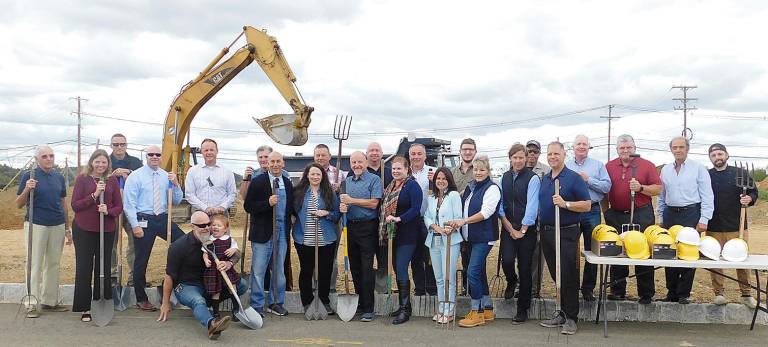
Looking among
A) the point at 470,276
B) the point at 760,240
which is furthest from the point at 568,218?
the point at 760,240

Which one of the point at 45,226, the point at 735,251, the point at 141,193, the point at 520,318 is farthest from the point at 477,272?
the point at 45,226

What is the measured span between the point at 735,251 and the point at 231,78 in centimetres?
960

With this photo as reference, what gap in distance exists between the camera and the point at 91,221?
6.48 meters

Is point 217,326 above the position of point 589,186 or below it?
below

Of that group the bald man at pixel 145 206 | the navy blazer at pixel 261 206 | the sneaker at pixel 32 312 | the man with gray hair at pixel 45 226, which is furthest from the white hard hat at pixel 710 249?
the sneaker at pixel 32 312

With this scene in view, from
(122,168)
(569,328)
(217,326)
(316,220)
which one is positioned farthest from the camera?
(122,168)

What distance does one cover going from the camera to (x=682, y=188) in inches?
257

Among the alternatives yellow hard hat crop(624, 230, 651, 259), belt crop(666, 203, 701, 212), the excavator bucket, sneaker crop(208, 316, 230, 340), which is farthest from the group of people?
the excavator bucket

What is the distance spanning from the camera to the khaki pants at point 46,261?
6688 millimetres

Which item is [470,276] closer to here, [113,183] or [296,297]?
[296,297]

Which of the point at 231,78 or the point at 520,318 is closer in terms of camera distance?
the point at 520,318

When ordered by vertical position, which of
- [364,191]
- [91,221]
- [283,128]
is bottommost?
[91,221]

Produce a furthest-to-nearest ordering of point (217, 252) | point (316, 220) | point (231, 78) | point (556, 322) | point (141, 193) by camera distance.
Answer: point (231, 78) < point (141, 193) < point (316, 220) < point (217, 252) < point (556, 322)

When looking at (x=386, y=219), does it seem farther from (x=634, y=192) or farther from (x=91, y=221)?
(x=91, y=221)
